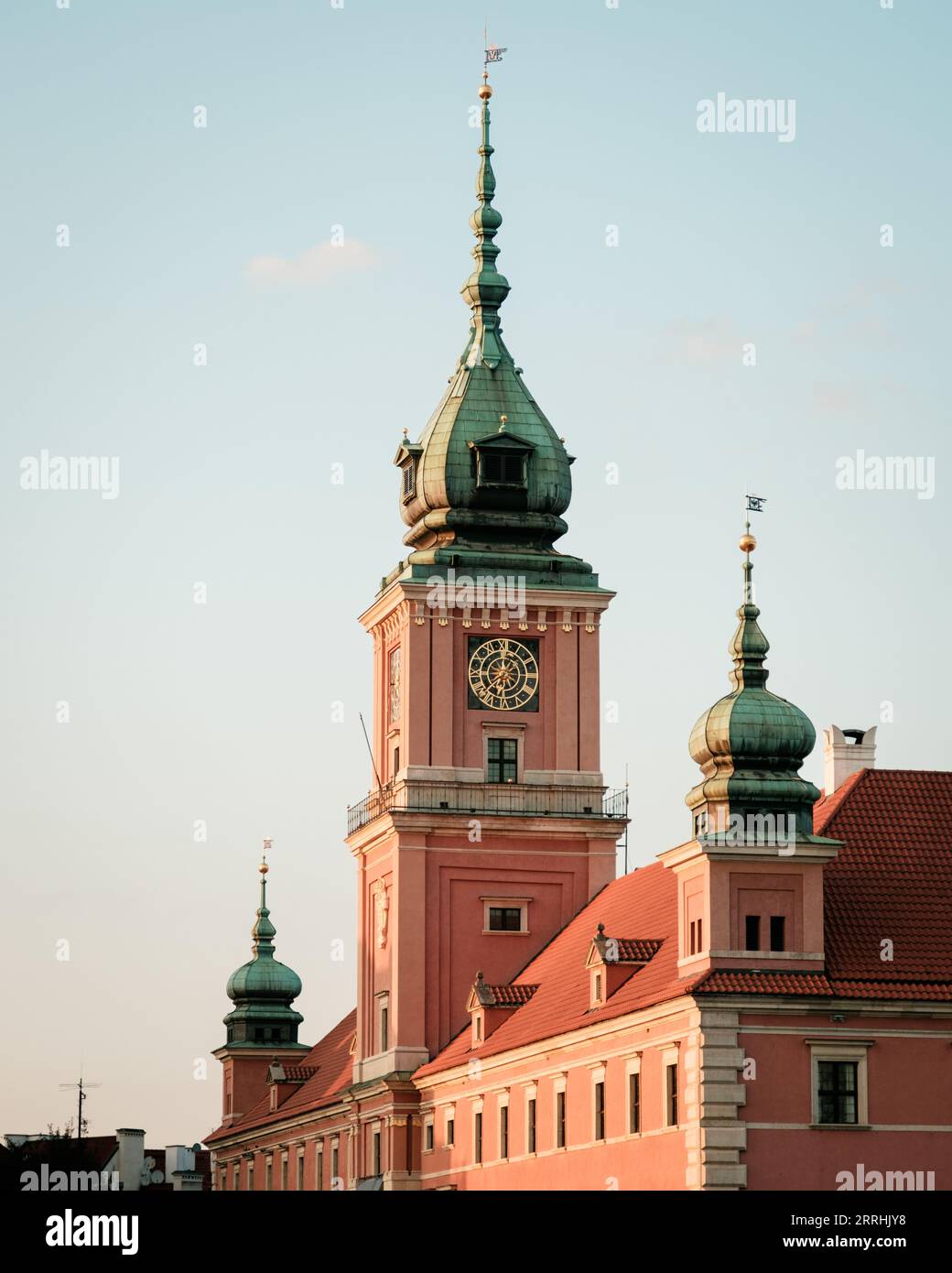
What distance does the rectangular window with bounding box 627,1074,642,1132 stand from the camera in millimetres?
59000

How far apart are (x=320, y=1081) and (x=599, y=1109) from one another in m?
31.3

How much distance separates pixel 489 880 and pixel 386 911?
3.10 m

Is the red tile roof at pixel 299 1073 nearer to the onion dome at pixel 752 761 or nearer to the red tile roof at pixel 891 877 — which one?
the red tile roof at pixel 891 877

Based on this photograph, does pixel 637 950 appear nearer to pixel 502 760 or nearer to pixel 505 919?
pixel 505 919

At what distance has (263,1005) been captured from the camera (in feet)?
360

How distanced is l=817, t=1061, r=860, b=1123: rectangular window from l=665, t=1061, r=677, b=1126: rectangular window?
9.55 feet

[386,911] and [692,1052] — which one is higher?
[386,911]

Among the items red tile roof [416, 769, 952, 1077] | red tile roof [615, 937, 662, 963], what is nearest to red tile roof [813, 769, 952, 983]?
red tile roof [416, 769, 952, 1077]

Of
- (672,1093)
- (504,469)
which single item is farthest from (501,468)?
(672,1093)

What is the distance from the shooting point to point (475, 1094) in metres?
70.8

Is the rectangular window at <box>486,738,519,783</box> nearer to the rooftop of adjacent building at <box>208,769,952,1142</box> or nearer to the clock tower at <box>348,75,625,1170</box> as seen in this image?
the clock tower at <box>348,75,625,1170</box>

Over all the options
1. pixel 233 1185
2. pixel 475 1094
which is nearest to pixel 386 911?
pixel 475 1094
